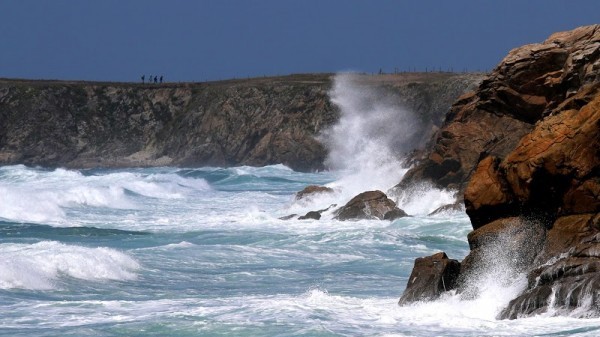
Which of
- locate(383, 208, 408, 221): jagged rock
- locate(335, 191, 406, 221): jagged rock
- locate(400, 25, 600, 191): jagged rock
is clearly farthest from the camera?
locate(335, 191, 406, 221): jagged rock

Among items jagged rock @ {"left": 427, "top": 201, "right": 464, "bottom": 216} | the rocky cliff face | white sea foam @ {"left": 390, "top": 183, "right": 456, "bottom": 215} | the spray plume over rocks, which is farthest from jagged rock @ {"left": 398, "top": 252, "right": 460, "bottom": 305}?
the rocky cliff face

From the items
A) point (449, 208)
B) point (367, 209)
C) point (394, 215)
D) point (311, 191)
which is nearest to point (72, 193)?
point (311, 191)

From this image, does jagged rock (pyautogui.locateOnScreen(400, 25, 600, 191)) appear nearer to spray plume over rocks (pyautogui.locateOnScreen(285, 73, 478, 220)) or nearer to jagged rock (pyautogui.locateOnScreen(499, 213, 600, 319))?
jagged rock (pyautogui.locateOnScreen(499, 213, 600, 319))

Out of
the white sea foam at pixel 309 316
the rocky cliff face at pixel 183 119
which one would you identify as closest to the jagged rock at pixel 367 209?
the white sea foam at pixel 309 316

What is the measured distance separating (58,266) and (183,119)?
218 ft

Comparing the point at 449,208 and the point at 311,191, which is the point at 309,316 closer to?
the point at 449,208

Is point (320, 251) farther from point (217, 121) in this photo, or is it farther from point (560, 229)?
point (217, 121)

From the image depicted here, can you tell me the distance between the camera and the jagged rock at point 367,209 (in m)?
32.6

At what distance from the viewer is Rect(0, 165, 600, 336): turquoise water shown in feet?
49.4

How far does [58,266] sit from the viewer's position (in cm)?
2130

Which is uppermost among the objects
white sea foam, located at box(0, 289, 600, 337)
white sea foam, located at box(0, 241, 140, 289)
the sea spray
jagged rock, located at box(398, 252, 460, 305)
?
the sea spray

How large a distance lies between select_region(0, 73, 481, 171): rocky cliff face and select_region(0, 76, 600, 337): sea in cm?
3160

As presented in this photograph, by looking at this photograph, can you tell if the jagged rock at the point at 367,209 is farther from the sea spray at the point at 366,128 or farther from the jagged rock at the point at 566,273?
the sea spray at the point at 366,128

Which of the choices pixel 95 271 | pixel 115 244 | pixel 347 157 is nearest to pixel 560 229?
pixel 95 271
